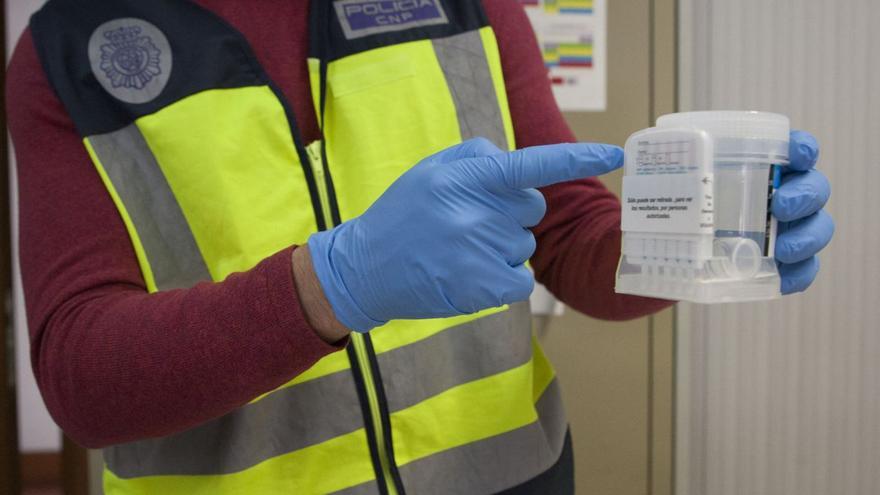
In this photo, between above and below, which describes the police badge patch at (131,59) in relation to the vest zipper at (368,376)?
above

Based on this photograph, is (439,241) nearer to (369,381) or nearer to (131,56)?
(369,381)

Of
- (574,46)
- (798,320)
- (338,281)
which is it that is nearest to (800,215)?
(338,281)

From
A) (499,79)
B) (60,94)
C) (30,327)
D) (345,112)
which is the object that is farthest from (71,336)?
(499,79)

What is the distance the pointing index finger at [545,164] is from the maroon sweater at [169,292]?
225 mm

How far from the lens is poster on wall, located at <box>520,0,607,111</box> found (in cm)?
142

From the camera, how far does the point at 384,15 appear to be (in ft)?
2.89

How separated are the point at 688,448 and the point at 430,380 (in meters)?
0.94

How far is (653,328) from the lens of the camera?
148 cm

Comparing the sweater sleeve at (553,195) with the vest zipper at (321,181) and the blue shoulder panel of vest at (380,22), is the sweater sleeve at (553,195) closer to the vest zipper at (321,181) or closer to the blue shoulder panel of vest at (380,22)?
the blue shoulder panel of vest at (380,22)

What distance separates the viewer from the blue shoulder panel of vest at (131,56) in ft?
2.53

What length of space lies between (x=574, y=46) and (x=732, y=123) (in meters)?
0.86

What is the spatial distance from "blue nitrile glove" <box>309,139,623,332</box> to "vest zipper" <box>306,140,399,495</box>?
0.16m

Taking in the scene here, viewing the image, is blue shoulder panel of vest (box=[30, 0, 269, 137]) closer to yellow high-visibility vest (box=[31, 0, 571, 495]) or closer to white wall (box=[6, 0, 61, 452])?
yellow high-visibility vest (box=[31, 0, 571, 495])

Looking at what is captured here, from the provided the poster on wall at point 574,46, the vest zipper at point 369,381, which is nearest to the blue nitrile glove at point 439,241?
the vest zipper at point 369,381
